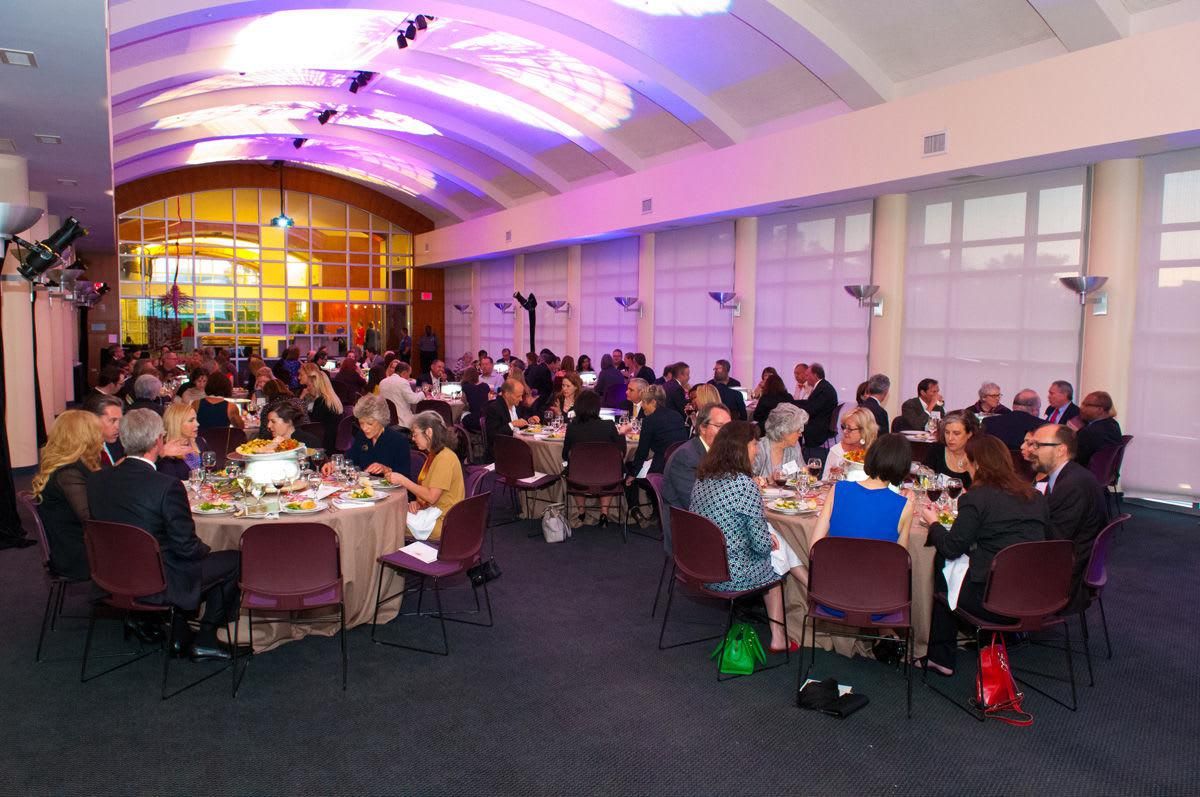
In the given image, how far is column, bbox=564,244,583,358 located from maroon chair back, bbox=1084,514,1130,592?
52.0 ft

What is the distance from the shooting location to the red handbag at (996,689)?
14.4ft

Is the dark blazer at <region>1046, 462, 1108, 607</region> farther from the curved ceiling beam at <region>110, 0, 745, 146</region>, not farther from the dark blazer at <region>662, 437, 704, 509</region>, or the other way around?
the curved ceiling beam at <region>110, 0, 745, 146</region>

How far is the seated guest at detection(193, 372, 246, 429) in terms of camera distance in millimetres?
8625

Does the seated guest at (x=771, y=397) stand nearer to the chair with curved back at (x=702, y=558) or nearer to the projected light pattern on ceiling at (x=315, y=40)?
the chair with curved back at (x=702, y=558)

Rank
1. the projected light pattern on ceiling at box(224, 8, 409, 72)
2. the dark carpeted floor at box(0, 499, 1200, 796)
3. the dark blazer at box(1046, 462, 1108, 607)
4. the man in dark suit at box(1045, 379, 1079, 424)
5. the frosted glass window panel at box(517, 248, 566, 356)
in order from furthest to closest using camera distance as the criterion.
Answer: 1. the frosted glass window panel at box(517, 248, 566, 356)
2. the projected light pattern on ceiling at box(224, 8, 409, 72)
3. the man in dark suit at box(1045, 379, 1079, 424)
4. the dark blazer at box(1046, 462, 1108, 607)
5. the dark carpeted floor at box(0, 499, 1200, 796)

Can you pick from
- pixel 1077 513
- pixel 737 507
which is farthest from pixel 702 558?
pixel 1077 513

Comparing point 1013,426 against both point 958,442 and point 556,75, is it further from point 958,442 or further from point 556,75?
point 556,75

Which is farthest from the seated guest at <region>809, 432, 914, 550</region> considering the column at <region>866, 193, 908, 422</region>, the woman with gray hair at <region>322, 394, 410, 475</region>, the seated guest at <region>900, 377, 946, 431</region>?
the column at <region>866, 193, 908, 422</region>

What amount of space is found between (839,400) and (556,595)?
8171 mm

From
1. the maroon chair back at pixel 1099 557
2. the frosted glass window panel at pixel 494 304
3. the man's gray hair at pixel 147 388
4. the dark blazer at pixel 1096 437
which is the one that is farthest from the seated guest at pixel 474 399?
the frosted glass window panel at pixel 494 304

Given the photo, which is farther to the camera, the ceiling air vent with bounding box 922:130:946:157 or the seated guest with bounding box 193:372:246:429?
the ceiling air vent with bounding box 922:130:946:157

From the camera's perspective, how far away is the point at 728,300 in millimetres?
14578

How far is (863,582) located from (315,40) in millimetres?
13009

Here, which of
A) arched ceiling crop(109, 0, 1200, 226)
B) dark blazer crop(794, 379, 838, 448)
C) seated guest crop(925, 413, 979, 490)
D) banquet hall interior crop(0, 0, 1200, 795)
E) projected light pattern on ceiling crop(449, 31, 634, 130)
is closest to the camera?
banquet hall interior crop(0, 0, 1200, 795)
